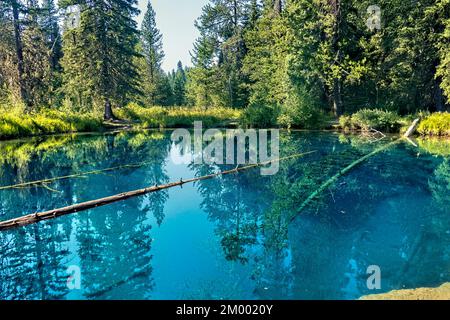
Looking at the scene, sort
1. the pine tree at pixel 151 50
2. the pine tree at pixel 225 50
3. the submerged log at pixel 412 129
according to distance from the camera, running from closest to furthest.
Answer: the submerged log at pixel 412 129
the pine tree at pixel 225 50
the pine tree at pixel 151 50

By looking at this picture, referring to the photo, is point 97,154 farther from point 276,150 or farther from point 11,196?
point 276,150

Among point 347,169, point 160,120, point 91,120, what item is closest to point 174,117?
point 160,120

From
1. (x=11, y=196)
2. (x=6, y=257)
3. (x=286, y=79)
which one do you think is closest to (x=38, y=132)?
(x=11, y=196)

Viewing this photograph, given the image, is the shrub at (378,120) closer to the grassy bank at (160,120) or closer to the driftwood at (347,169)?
the grassy bank at (160,120)

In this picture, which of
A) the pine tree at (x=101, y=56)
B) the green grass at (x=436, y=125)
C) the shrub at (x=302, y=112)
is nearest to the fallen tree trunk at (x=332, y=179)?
the green grass at (x=436, y=125)

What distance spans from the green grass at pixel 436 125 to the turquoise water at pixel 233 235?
793cm

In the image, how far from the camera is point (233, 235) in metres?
7.36

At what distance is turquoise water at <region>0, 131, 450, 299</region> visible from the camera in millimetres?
5206

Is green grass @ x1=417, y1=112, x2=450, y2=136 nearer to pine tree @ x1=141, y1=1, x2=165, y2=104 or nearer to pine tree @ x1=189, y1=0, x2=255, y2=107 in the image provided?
pine tree @ x1=189, y1=0, x2=255, y2=107

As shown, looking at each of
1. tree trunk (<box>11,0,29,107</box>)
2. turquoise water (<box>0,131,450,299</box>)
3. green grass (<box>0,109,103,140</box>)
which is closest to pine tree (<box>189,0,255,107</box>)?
green grass (<box>0,109,103,140</box>)

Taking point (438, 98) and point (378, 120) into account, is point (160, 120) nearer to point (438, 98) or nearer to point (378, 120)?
point (378, 120)

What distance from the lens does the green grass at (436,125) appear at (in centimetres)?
2009

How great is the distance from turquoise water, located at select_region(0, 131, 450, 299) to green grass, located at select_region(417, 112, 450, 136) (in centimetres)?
793
